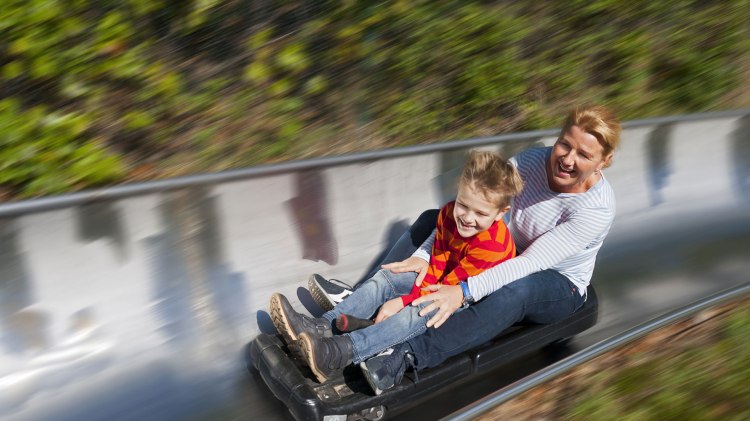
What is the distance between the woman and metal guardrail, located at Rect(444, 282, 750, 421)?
21cm

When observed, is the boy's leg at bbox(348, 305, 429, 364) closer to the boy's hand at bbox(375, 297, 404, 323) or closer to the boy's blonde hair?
the boy's hand at bbox(375, 297, 404, 323)

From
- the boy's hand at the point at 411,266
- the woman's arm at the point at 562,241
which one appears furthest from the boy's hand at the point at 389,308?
the woman's arm at the point at 562,241

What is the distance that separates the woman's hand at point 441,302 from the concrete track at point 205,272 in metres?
0.39

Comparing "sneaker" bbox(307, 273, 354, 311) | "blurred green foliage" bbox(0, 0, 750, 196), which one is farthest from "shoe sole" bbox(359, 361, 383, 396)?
"blurred green foliage" bbox(0, 0, 750, 196)

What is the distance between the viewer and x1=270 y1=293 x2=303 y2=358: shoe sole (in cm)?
289

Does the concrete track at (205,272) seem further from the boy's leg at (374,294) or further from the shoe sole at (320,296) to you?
the boy's leg at (374,294)

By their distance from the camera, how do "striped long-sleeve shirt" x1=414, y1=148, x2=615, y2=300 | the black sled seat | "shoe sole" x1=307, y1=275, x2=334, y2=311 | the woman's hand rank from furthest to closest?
"shoe sole" x1=307, y1=275, x2=334, y2=311, "striped long-sleeve shirt" x1=414, y1=148, x2=615, y2=300, the woman's hand, the black sled seat

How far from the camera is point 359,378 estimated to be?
288 cm

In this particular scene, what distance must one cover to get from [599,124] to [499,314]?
86 cm

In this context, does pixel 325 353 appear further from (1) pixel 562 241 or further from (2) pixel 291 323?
(1) pixel 562 241

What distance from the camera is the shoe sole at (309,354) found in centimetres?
274

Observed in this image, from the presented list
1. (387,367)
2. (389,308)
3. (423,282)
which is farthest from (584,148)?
(387,367)

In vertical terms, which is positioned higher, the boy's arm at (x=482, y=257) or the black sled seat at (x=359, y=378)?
the boy's arm at (x=482, y=257)

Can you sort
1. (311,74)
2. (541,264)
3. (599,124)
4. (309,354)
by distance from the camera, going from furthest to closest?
(311,74) < (541,264) < (599,124) < (309,354)
